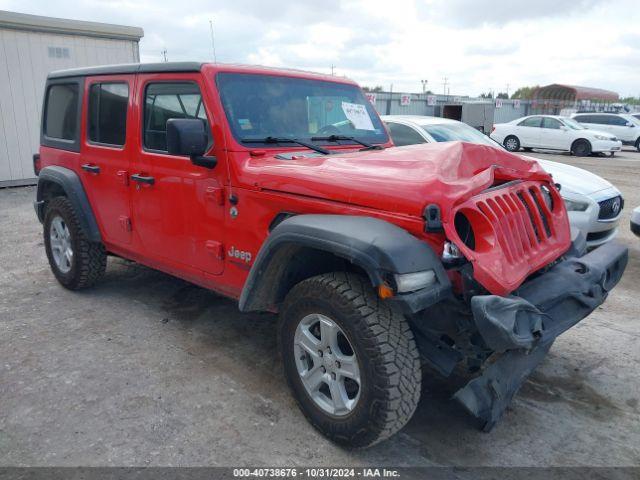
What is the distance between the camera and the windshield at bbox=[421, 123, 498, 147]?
6895 mm

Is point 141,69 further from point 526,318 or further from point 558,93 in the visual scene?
point 558,93

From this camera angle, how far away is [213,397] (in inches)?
129

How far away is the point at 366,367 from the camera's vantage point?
2508 mm

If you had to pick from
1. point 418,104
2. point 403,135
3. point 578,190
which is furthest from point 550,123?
point 578,190

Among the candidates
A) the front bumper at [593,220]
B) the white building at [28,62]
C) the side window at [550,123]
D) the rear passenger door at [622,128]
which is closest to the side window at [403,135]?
the front bumper at [593,220]

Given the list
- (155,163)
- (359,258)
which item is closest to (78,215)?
(155,163)

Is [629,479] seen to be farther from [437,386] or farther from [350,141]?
[350,141]

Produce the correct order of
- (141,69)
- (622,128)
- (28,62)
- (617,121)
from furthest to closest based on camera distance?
(617,121)
(622,128)
(28,62)
(141,69)

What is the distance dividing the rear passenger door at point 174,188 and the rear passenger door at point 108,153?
16 cm

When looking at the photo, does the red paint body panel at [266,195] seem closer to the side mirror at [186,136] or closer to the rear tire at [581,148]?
the side mirror at [186,136]

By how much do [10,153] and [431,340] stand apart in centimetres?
1056

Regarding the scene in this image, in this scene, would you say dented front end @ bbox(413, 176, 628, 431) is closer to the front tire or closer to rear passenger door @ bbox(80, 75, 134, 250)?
the front tire

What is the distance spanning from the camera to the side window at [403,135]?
6.89 m

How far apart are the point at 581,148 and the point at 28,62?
1718 centimetres
